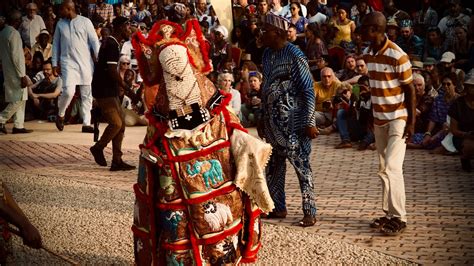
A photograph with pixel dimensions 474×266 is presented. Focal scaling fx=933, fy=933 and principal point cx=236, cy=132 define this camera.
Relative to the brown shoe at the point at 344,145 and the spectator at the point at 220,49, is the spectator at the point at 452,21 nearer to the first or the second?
the brown shoe at the point at 344,145

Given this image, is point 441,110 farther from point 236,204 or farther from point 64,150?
point 236,204

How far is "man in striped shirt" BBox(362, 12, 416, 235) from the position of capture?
8625mm

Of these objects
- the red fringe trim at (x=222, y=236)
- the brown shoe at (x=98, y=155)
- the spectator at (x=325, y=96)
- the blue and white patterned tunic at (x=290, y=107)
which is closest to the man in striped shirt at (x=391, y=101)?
the blue and white patterned tunic at (x=290, y=107)

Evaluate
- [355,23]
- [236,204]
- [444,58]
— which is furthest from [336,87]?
[236,204]

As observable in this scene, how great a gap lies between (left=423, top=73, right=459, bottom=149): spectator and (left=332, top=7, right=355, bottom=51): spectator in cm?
459

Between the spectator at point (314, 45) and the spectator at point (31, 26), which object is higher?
the spectator at point (31, 26)

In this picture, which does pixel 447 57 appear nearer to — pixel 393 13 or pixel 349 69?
pixel 349 69

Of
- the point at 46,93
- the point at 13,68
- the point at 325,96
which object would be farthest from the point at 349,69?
the point at 46,93

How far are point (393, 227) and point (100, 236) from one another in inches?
110

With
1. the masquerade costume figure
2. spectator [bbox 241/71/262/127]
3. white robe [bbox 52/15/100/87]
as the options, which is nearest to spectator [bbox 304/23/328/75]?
spectator [bbox 241/71/262/127]

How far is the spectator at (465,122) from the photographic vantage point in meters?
11.6

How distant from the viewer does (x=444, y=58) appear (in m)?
15.0

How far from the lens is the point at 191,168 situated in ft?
22.2

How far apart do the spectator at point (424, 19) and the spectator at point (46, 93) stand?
6.98 m
